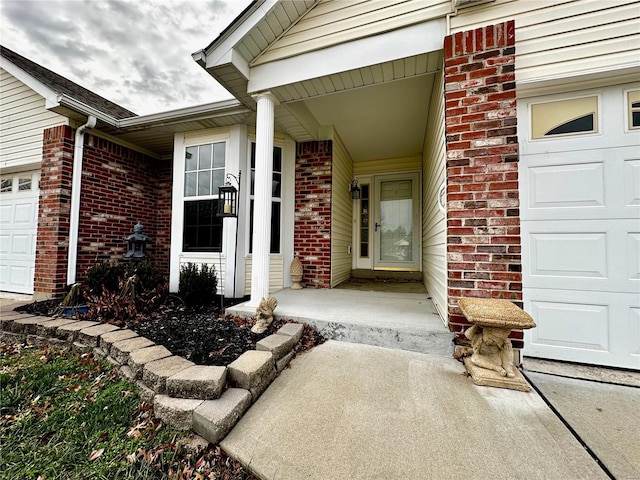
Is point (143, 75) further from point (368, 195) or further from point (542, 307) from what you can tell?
point (542, 307)

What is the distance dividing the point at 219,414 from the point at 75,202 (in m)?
4.67

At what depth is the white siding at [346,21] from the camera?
2.35 m

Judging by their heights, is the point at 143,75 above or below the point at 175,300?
above

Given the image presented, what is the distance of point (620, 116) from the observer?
1.93 metres

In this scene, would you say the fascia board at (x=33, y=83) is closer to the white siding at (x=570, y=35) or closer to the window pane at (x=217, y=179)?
the window pane at (x=217, y=179)

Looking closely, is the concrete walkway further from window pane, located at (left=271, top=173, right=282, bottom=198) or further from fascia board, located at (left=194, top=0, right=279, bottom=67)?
fascia board, located at (left=194, top=0, right=279, bottom=67)

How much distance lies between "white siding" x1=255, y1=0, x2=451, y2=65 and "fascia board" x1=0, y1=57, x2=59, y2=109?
128 inches

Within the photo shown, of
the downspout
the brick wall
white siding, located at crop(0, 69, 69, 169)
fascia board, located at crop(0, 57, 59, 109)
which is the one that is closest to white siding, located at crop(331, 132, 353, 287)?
the brick wall

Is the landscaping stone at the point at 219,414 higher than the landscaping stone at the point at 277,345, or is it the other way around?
the landscaping stone at the point at 277,345

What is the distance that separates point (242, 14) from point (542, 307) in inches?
157

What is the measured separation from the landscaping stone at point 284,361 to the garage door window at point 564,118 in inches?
108

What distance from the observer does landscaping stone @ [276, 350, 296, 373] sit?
1879 millimetres

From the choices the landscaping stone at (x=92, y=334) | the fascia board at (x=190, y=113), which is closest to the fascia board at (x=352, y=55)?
the fascia board at (x=190, y=113)

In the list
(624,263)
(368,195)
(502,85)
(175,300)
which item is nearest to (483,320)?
(624,263)
